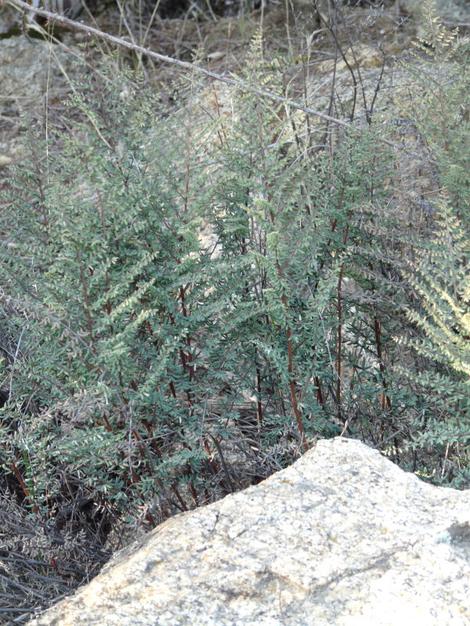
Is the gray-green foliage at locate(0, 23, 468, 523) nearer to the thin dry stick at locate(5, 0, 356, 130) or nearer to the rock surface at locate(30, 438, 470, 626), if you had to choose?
the thin dry stick at locate(5, 0, 356, 130)

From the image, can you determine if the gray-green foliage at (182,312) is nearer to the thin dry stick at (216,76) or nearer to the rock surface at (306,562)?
the thin dry stick at (216,76)

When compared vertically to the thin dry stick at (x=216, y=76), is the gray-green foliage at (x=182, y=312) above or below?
below

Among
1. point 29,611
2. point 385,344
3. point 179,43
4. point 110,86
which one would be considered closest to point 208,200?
point 110,86

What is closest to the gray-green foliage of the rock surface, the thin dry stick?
the thin dry stick

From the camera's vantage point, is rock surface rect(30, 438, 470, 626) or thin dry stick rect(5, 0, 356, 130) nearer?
rock surface rect(30, 438, 470, 626)

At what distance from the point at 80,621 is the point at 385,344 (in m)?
1.72

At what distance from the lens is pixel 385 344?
10.7 ft

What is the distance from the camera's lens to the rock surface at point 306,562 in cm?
178

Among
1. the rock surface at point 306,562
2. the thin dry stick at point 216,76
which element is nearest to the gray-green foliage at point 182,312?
the thin dry stick at point 216,76

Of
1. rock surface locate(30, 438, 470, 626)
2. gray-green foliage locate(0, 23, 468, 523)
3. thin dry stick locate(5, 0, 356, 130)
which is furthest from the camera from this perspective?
thin dry stick locate(5, 0, 356, 130)

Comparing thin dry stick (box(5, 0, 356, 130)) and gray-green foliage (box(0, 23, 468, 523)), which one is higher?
thin dry stick (box(5, 0, 356, 130))

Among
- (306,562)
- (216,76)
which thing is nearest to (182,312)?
(216,76)

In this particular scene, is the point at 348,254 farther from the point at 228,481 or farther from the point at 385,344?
the point at 228,481

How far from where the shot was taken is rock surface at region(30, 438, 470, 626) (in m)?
1.78
